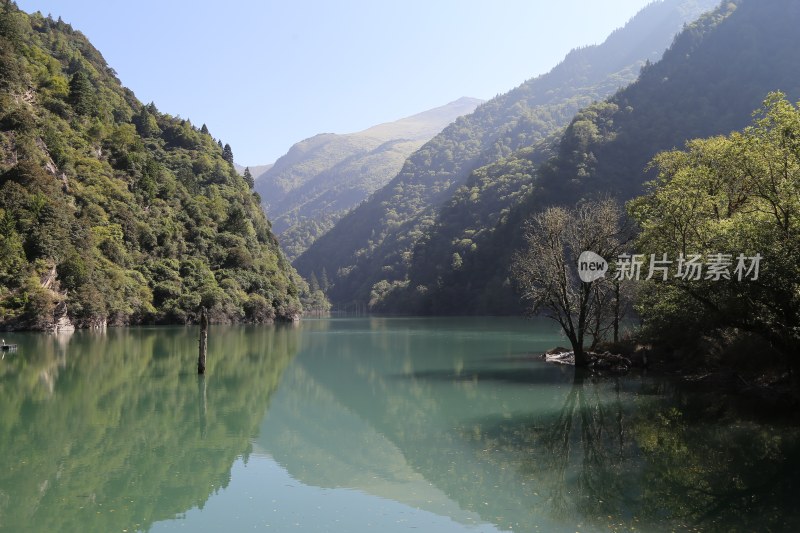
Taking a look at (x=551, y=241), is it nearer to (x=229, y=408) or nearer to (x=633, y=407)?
(x=633, y=407)

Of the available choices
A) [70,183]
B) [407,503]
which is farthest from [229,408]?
[70,183]

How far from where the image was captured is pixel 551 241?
3566 centimetres

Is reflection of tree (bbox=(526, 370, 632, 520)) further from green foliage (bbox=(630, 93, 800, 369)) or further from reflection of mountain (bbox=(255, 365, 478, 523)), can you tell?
green foliage (bbox=(630, 93, 800, 369))

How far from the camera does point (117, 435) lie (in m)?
18.3

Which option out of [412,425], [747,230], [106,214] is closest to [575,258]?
[747,230]

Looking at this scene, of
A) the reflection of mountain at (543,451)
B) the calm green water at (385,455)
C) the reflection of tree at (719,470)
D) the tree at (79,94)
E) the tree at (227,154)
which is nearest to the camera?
the reflection of tree at (719,470)

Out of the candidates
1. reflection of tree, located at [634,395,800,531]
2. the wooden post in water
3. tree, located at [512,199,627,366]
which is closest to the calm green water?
reflection of tree, located at [634,395,800,531]

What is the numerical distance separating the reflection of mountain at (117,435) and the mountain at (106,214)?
32902 mm

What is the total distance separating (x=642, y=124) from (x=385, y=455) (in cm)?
13025

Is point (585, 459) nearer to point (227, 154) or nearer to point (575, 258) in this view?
point (575, 258)

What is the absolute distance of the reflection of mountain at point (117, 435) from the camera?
12.1 meters

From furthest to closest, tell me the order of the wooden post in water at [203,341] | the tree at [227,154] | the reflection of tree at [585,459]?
the tree at [227,154], the wooden post in water at [203,341], the reflection of tree at [585,459]

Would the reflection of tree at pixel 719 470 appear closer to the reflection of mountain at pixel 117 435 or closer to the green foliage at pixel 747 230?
the green foliage at pixel 747 230

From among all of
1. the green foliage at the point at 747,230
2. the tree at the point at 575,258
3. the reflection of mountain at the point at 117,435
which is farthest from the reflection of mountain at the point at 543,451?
the tree at the point at 575,258
